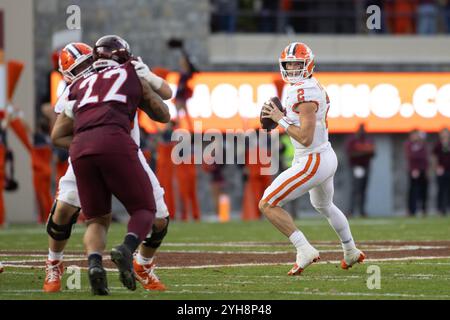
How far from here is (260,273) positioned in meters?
9.48

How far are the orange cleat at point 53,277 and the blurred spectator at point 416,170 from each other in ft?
50.3

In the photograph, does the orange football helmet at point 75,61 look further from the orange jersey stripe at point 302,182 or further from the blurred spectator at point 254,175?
the blurred spectator at point 254,175

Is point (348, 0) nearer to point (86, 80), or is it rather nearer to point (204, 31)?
point (204, 31)

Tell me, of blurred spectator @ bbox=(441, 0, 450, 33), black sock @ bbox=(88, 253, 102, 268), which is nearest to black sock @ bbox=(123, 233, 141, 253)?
black sock @ bbox=(88, 253, 102, 268)

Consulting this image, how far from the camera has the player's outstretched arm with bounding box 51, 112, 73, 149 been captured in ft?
26.8

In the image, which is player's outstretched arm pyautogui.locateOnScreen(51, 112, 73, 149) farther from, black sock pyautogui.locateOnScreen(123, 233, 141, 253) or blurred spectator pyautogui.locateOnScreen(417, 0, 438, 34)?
blurred spectator pyautogui.locateOnScreen(417, 0, 438, 34)

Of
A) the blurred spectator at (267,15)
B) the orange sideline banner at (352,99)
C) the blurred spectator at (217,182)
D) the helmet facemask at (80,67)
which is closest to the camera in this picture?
the helmet facemask at (80,67)

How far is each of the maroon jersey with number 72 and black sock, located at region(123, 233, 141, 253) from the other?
525 millimetres

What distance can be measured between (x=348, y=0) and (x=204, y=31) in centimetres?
357

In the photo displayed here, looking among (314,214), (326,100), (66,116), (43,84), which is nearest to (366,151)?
(314,214)

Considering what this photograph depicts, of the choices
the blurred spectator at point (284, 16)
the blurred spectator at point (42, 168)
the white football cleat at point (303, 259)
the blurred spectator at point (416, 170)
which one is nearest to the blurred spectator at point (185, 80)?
the blurred spectator at point (42, 168)

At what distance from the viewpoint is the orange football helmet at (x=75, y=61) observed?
28.1ft

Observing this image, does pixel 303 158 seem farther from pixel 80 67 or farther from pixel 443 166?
pixel 443 166

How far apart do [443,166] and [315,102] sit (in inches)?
561
